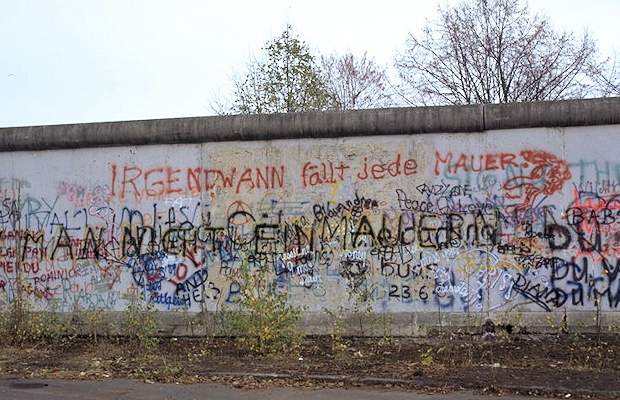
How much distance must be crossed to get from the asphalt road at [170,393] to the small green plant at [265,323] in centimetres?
145

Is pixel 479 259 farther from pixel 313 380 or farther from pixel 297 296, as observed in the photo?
pixel 313 380

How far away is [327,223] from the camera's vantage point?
397 inches

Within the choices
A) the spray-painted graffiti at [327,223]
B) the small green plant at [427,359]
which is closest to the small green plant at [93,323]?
the spray-painted graffiti at [327,223]

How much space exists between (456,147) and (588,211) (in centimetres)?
188

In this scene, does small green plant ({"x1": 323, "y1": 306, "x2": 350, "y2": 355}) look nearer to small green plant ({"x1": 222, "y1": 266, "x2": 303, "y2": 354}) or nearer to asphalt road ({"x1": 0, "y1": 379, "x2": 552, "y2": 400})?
small green plant ({"x1": 222, "y1": 266, "x2": 303, "y2": 354})

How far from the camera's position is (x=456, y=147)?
9773 mm

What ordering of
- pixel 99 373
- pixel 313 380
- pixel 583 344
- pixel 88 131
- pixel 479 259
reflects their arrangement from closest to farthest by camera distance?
1. pixel 313 380
2. pixel 99 373
3. pixel 583 344
4. pixel 479 259
5. pixel 88 131

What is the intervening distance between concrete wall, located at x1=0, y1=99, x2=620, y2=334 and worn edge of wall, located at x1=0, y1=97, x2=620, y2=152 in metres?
0.02

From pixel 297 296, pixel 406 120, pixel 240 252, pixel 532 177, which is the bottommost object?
pixel 297 296

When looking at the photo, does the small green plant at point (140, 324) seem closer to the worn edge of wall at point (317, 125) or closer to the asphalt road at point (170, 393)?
the asphalt road at point (170, 393)

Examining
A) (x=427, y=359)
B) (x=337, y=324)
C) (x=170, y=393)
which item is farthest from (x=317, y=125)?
(x=170, y=393)

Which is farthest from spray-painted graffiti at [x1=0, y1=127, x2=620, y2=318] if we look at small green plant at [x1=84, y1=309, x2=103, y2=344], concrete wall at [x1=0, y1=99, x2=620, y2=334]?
small green plant at [x1=84, y1=309, x2=103, y2=344]

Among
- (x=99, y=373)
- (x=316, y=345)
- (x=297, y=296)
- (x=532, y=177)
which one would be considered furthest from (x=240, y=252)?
(x=532, y=177)

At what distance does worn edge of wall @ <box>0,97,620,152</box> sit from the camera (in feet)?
31.1
